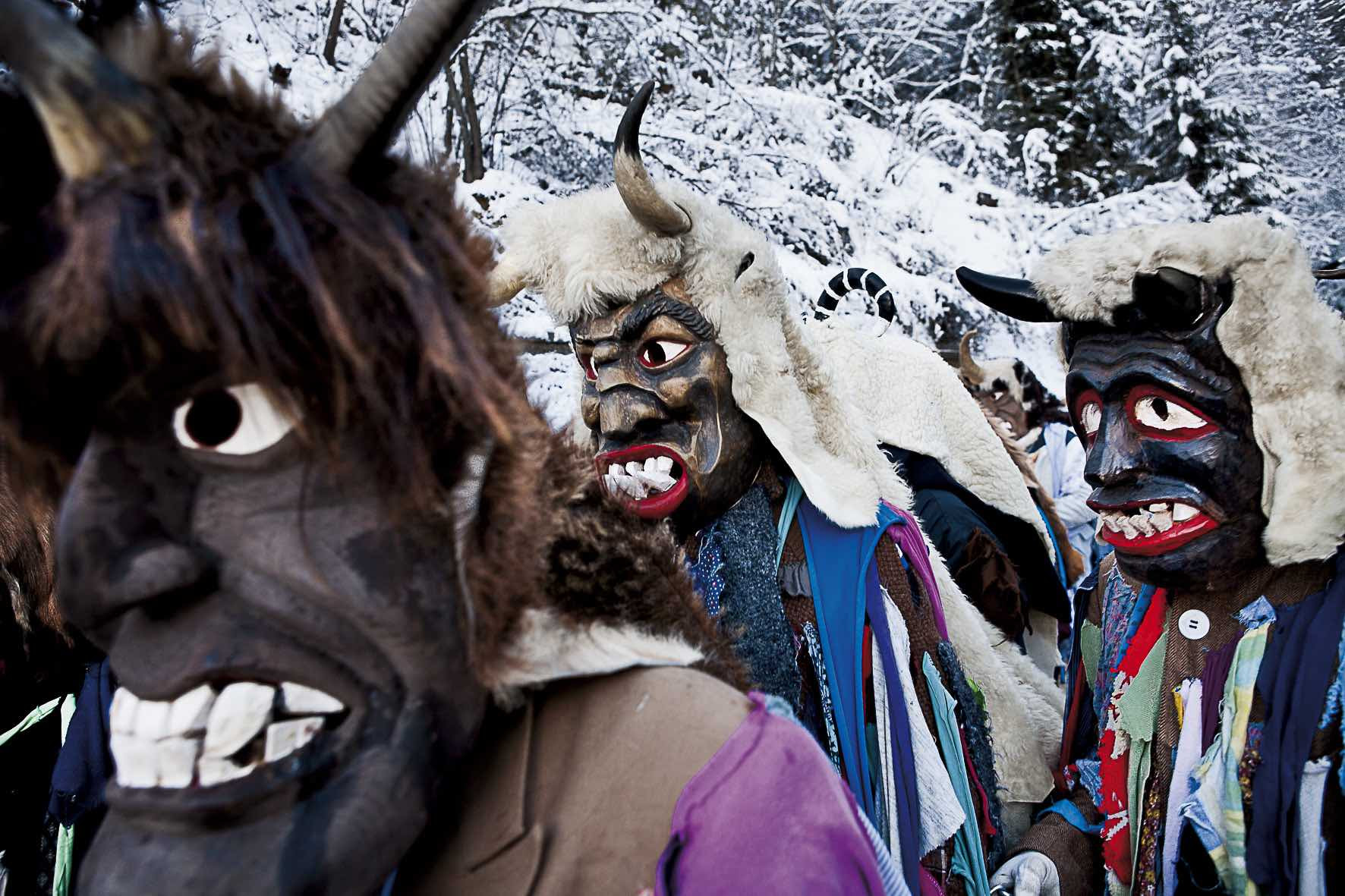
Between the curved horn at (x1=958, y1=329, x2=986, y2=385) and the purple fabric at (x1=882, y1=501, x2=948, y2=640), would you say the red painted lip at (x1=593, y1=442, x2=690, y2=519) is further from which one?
the curved horn at (x1=958, y1=329, x2=986, y2=385)

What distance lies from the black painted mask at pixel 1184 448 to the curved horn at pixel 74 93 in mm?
1869

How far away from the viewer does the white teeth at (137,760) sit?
81 centimetres

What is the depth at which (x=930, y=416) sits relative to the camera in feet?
11.1

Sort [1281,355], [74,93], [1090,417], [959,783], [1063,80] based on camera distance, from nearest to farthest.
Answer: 1. [74,93]
2. [1281,355]
3. [1090,417]
4. [959,783]
5. [1063,80]

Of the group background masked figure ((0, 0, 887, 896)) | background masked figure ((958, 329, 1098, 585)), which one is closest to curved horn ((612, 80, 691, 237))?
background masked figure ((0, 0, 887, 896))

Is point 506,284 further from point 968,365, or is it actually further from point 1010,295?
point 968,365

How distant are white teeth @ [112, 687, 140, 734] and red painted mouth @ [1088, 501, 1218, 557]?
1876 mm

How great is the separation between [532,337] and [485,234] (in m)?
3.73

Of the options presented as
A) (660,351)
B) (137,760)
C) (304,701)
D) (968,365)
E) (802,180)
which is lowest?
(137,760)

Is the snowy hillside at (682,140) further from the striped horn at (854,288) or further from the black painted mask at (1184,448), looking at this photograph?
the black painted mask at (1184,448)

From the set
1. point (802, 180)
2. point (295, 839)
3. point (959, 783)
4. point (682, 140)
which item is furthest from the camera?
point (802, 180)

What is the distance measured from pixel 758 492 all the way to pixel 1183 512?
3.27 feet

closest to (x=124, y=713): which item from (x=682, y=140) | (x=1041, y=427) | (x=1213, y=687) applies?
(x=1213, y=687)

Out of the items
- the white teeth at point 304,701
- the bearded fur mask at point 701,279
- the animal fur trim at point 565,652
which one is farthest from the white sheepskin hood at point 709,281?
the white teeth at point 304,701
